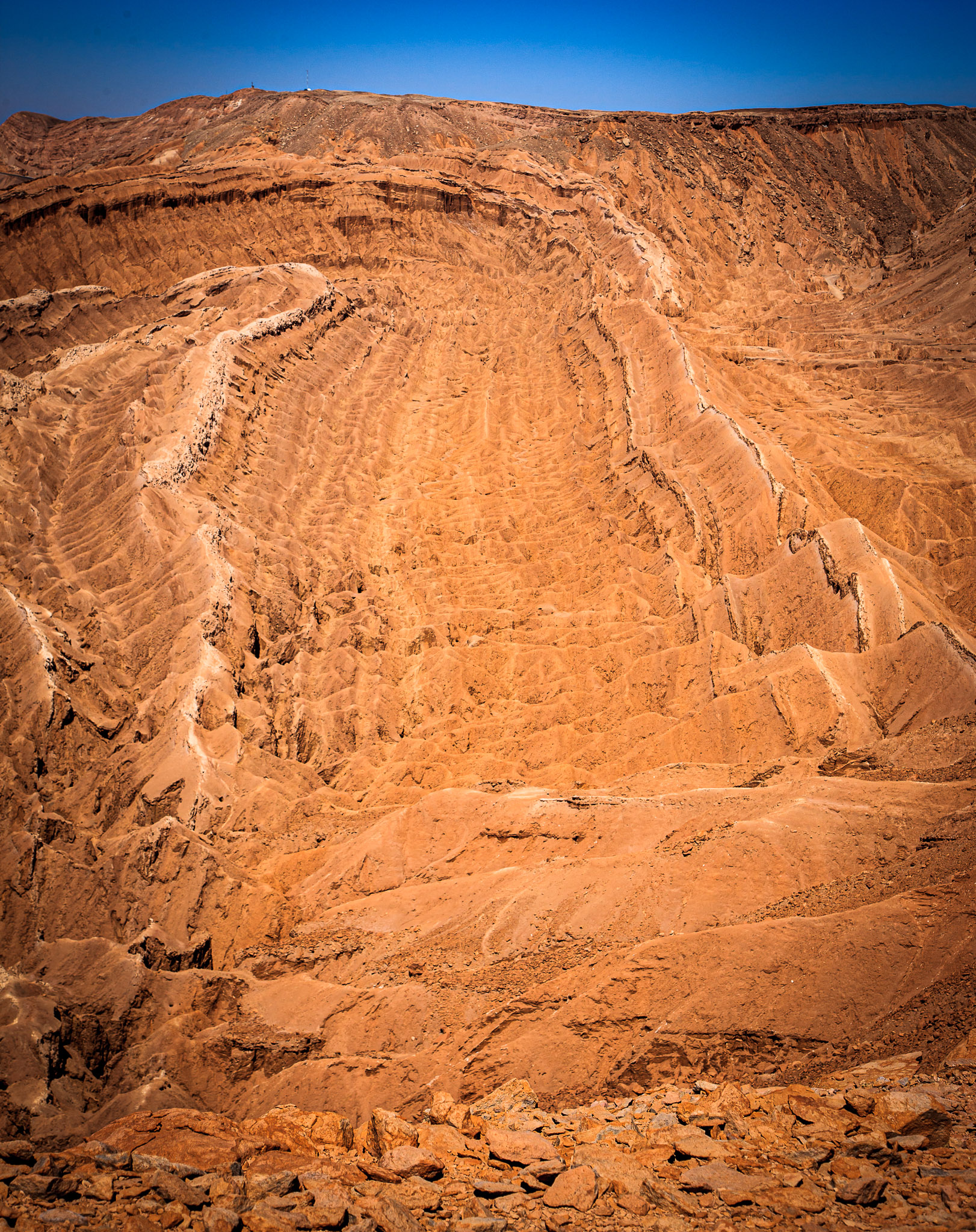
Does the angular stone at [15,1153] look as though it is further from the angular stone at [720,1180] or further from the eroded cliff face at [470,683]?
the angular stone at [720,1180]

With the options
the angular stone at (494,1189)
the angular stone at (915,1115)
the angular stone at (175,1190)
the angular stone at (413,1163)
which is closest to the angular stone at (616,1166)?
the angular stone at (494,1189)

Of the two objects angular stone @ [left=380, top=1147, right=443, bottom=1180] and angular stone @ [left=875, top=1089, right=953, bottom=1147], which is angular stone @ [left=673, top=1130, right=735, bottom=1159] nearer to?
angular stone @ [left=875, top=1089, right=953, bottom=1147]

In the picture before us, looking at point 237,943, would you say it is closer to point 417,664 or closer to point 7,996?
point 7,996

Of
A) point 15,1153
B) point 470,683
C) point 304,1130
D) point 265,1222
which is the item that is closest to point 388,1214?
point 265,1222

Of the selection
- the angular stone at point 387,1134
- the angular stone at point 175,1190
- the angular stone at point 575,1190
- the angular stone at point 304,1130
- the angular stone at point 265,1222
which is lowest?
the angular stone at point 304,1130

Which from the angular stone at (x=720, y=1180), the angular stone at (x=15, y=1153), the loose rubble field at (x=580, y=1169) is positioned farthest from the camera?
the angular stone at (x=15, y=1153)

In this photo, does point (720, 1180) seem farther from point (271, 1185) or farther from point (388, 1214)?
point (271, 1185)

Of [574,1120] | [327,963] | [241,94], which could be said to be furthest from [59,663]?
[241,94]
